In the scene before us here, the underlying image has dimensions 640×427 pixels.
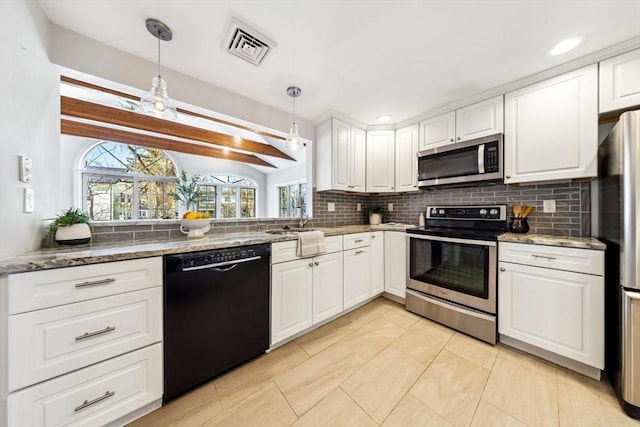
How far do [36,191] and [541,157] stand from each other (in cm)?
353

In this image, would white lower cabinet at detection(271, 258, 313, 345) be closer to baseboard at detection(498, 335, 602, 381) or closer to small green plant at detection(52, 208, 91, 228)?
small green plant at detection(52, 208, 91, 228)

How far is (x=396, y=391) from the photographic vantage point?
53.8 inches

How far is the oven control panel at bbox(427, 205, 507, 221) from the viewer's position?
2.08 m

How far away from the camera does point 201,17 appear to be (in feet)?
4.23

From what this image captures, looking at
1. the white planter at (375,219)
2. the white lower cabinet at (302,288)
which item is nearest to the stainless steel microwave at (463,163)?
the white planter at (375,219)

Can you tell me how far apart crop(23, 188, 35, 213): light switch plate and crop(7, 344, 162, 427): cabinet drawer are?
84 cm

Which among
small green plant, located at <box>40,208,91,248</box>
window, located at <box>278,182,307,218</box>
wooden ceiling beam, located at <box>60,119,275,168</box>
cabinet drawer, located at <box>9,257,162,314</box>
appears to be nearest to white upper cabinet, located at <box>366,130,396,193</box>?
cabinet drawer, located at <box>9,257,162,314</box>

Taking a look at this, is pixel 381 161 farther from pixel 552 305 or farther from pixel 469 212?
pixel 552 305

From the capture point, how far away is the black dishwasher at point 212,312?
126cm

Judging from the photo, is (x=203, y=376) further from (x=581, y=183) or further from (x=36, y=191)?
(x=581, y=183)

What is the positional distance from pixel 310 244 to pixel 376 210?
1.68 m

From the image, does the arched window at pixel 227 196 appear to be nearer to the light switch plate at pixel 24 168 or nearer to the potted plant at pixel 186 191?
the potted plant at pixel 186 191

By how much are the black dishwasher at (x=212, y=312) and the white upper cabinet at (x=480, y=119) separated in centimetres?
229

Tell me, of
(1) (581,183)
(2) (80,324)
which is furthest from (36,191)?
(1) (581,183)
